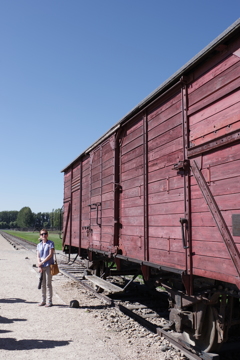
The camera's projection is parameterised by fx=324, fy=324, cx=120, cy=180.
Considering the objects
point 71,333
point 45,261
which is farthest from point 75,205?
point 71,333

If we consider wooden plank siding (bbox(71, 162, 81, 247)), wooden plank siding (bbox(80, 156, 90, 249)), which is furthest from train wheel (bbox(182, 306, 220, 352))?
wooden plank siding (bbox(71, 162, 81, 247))

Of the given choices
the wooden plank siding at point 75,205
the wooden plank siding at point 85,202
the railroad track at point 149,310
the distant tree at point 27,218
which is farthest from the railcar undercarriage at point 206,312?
the distant tree at point 27,218

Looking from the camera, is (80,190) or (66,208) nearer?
(80,190)

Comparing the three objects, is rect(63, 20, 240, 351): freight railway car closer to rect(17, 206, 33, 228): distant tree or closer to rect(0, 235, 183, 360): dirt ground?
rect(0, 235, 183, 360): dirt ground

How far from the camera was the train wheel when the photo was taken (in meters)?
4.49

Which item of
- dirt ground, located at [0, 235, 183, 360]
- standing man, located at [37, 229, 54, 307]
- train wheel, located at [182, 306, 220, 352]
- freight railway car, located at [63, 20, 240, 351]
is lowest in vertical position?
dirt ground, located at [0, 235, 183, 360]

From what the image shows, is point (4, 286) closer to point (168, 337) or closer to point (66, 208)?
point (66, 208)

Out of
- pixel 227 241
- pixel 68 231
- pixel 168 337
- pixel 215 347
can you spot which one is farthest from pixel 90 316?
pixel 68 231

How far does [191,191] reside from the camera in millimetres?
4746

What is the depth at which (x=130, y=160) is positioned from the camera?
7.03 m

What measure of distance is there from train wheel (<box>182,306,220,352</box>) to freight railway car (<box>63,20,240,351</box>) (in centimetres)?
1

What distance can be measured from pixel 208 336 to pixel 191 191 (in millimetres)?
2098

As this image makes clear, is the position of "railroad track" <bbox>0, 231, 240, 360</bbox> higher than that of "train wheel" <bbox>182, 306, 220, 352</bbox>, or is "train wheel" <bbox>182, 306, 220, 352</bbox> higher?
"train wheel" <bbox>182, 306, 220, 352</bbox>

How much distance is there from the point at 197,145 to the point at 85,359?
137 inches
